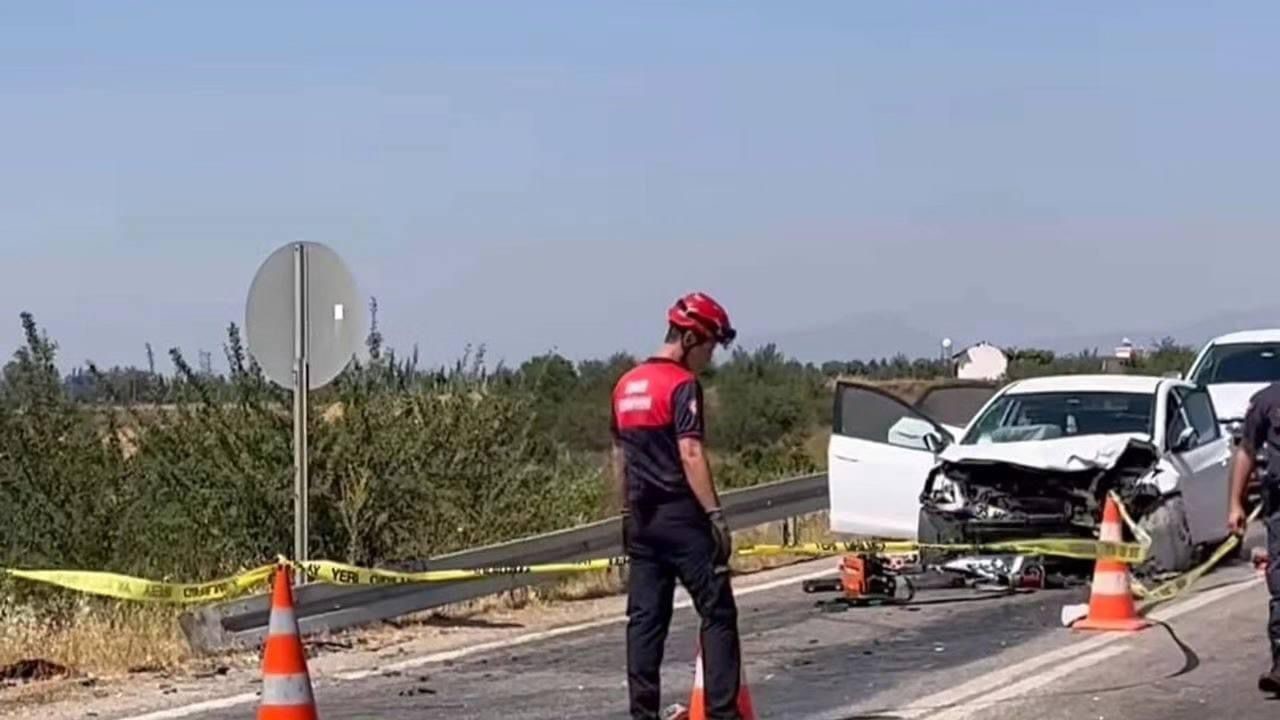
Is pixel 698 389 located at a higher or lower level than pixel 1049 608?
higher

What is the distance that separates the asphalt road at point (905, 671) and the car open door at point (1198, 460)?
1.59m

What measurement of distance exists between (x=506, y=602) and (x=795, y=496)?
4.86 m

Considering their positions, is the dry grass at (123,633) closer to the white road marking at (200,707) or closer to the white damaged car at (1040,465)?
the white road marking at (200,707)

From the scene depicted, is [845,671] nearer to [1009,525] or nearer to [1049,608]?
[1049,608]

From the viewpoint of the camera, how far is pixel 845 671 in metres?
10.9

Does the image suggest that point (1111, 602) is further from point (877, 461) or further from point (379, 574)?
point (379, 574)

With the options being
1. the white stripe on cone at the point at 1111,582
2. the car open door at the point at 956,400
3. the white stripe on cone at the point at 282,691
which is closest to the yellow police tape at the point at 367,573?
the white stripe on cone at the point at 1111,582

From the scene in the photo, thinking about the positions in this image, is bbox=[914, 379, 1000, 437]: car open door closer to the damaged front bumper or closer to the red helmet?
the damaged front bumper

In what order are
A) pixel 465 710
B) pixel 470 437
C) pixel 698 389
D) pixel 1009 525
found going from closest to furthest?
1. pixel 698 389
2. pixel 465 710
3. pixel 1009 525
4. pixel 470 437

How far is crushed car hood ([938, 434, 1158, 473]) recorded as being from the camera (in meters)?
14.6

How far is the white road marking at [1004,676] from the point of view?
955 cm

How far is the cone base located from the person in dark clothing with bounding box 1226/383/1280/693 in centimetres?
195

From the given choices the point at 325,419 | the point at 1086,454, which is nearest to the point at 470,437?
the point at 325,419

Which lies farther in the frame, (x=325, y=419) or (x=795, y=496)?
(x=795, y=496)
